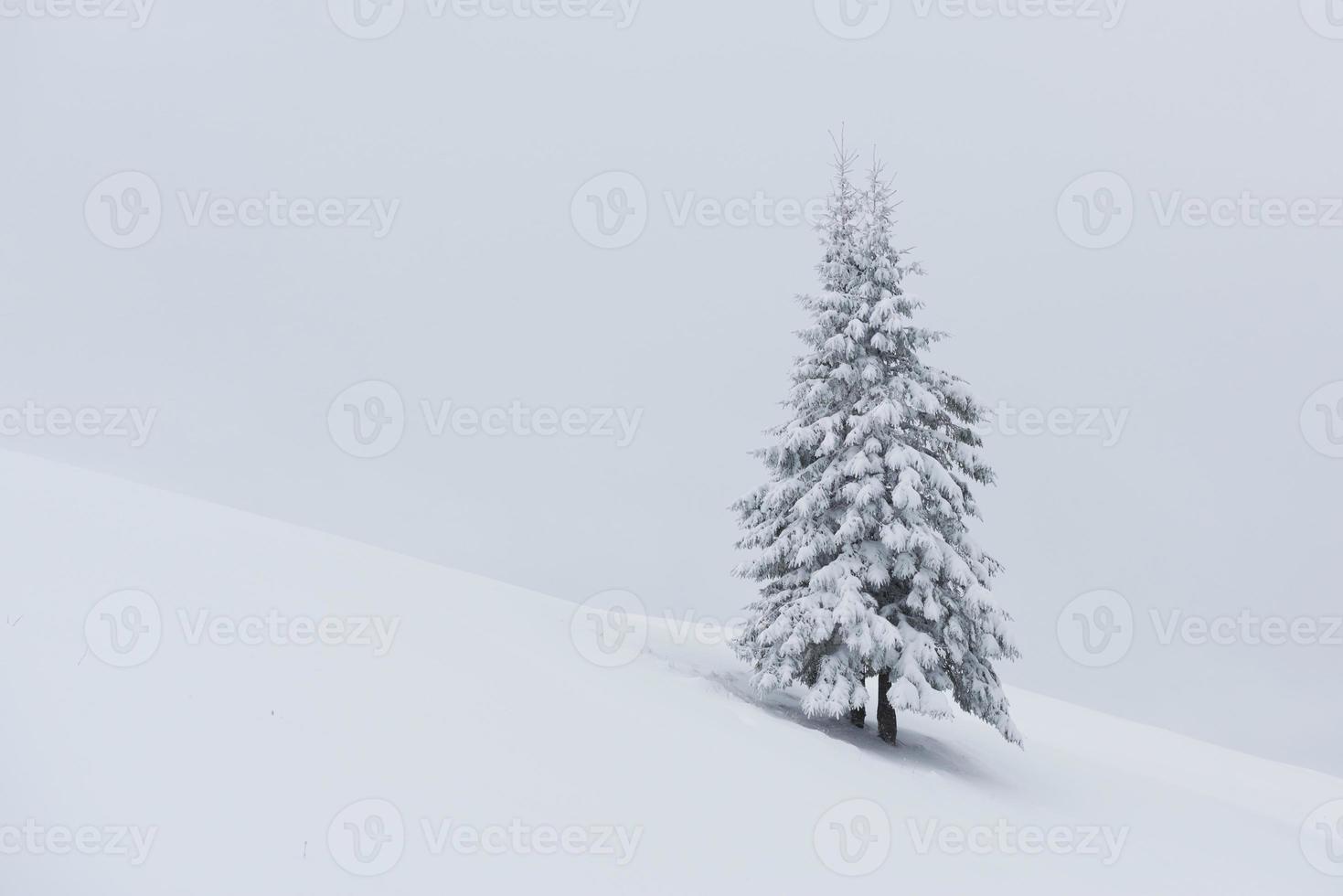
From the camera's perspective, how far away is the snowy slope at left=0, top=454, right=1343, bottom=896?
6648mm

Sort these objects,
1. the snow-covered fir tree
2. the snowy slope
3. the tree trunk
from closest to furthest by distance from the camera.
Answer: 1. the snowy slope
2. the snow-covered fir tree
3. the tree trunk

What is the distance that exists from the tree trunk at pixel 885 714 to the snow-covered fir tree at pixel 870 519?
1.2 inches

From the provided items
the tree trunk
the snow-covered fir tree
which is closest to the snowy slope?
the tree trunk

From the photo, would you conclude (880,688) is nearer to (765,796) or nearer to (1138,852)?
(1138,852)

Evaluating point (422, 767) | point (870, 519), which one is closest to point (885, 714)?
point (870, 519)

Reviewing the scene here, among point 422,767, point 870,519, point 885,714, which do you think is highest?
point 870,519

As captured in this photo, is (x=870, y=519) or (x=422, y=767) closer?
(x=422, y=767)

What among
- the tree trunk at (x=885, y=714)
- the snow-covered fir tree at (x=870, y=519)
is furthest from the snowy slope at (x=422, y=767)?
the snow-covered fir tree at (x=870, y=519)

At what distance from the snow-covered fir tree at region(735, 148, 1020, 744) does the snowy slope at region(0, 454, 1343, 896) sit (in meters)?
1.30

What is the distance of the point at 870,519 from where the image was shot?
1514 centimetres

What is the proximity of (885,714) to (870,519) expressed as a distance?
384cm

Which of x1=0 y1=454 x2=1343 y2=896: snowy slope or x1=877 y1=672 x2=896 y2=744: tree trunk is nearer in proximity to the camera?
x1=0 y1=454 x2=1343 y2=896: snowy slope

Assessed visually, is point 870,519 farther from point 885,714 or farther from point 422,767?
point 422,767

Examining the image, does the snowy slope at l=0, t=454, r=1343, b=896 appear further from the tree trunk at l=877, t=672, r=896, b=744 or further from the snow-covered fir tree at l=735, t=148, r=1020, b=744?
the snow-covered fir tree at l=735, t=148, r=1020, b=744
